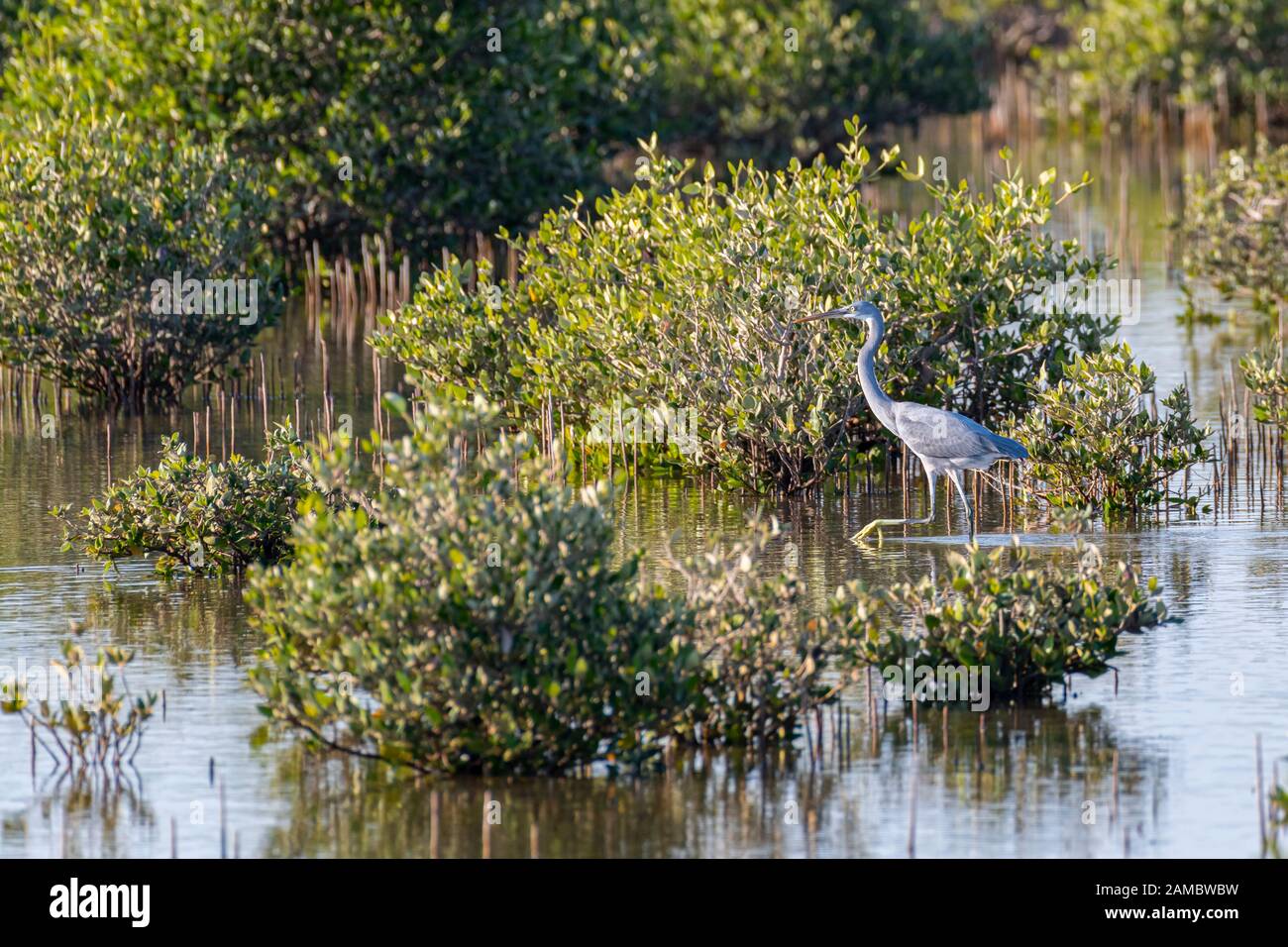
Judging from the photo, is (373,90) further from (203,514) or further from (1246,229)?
(203,514)

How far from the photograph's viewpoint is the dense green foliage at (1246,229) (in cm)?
2431

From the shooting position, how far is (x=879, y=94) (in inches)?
1377

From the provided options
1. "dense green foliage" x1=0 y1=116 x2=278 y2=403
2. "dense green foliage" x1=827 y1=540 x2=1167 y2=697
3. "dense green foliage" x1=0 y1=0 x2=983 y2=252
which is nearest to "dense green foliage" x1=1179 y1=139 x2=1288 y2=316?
"dense green foliage" x1=0 y1=0 x2=983 y2=252

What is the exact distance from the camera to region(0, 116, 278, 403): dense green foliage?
2002 centimetres

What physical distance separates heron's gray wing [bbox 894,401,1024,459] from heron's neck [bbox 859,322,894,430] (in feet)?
0.43

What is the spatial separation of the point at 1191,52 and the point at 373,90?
23.5 metres

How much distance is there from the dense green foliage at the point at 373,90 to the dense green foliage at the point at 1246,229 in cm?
736

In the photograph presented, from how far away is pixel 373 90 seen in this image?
82.6 ft

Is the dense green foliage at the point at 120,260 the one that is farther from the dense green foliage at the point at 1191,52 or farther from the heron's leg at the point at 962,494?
the dense green foliage at the point at 1191,52

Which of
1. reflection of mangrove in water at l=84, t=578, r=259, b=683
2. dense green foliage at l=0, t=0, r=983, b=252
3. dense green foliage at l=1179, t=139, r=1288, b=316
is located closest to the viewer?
reflection of mangrove in water at l=84, t=578, r=259, b=683

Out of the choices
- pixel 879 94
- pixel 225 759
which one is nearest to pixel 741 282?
pixel 225 759

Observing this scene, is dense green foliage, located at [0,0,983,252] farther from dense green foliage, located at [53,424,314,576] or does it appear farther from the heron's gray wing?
the heron's gray wing
